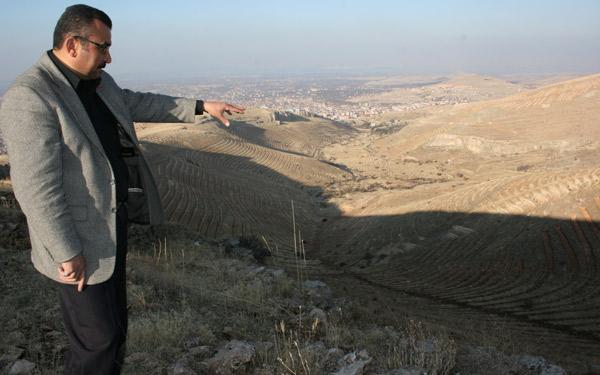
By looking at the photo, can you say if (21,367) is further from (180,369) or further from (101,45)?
(101,45)

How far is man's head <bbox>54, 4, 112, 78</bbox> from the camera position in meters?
2.23

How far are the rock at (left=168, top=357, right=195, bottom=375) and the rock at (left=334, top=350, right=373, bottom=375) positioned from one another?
40.0 inches

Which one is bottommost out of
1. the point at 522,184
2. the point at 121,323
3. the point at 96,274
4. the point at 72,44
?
the point at 522,184

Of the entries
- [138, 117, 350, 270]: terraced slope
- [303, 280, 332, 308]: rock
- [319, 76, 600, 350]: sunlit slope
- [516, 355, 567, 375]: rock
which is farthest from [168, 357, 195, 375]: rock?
[138, 117, 350, 270]: terraced slope

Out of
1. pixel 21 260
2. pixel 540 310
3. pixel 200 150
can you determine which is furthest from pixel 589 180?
pixel 200 150

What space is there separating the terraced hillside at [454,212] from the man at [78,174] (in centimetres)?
507

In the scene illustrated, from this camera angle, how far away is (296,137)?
226 ft

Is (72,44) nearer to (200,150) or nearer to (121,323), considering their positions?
(121,323)

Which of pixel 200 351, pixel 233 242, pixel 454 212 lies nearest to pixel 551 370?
pixel 200 351

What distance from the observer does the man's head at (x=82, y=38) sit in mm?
2227

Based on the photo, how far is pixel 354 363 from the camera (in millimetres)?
3205

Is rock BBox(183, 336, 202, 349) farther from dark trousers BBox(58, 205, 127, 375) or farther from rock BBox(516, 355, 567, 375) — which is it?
rock BBox(516, 355, 567, 375)

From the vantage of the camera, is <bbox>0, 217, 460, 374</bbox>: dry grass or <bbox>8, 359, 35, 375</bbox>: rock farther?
<bbox>0, 217, 460, 374</bbox>: dry grass

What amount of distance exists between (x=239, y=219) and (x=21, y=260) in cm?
1664
